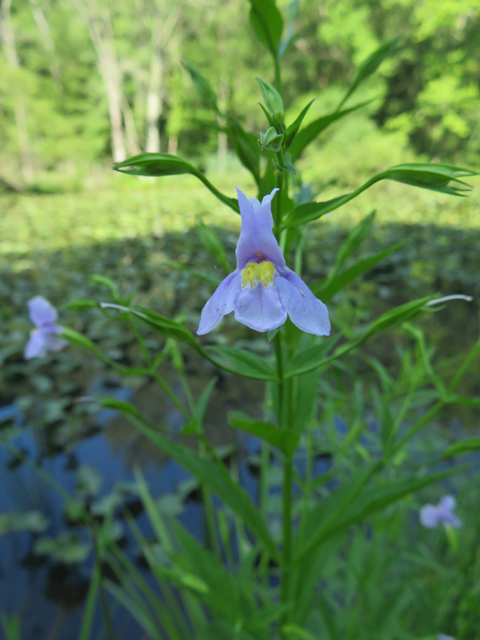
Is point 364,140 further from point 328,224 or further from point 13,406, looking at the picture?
point 13,406

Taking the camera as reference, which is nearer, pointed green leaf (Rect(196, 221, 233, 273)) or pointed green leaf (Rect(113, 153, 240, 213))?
pointed green leaf (Rect(113, 153, 240, 213))

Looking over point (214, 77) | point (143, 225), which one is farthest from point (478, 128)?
point (143, 225)

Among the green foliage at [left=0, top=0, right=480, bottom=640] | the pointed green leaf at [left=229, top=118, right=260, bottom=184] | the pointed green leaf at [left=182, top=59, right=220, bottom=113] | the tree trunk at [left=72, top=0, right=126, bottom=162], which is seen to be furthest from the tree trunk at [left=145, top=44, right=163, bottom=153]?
→ the pointed green leaf at [left=229, top=118, right=260, bottom=184]

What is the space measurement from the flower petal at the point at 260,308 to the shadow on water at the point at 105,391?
9.3 inches

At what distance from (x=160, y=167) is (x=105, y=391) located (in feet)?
6.49

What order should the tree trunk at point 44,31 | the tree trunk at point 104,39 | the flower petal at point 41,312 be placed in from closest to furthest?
the flower petal at point 41,312 → the tree trunk at point 104,39 → the tree trunk at point 44,31

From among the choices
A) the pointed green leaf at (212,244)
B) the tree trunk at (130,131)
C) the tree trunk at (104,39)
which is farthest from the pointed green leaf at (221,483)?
the tree trunk at (130,131)

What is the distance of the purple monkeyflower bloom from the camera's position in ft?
1.08

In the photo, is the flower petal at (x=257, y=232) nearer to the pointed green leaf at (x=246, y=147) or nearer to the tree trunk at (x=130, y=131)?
the pointed green leaf at (x=246, y=147)

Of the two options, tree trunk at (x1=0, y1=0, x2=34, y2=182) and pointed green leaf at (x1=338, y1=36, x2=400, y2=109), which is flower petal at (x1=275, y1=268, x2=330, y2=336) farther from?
tree trunk at (x1=0, y1=0, x2=34, y2=182)

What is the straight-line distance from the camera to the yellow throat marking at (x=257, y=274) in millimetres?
359

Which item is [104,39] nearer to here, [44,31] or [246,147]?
[44,31]

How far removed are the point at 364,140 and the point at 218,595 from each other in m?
11.9

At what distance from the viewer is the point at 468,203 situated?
744 cm
